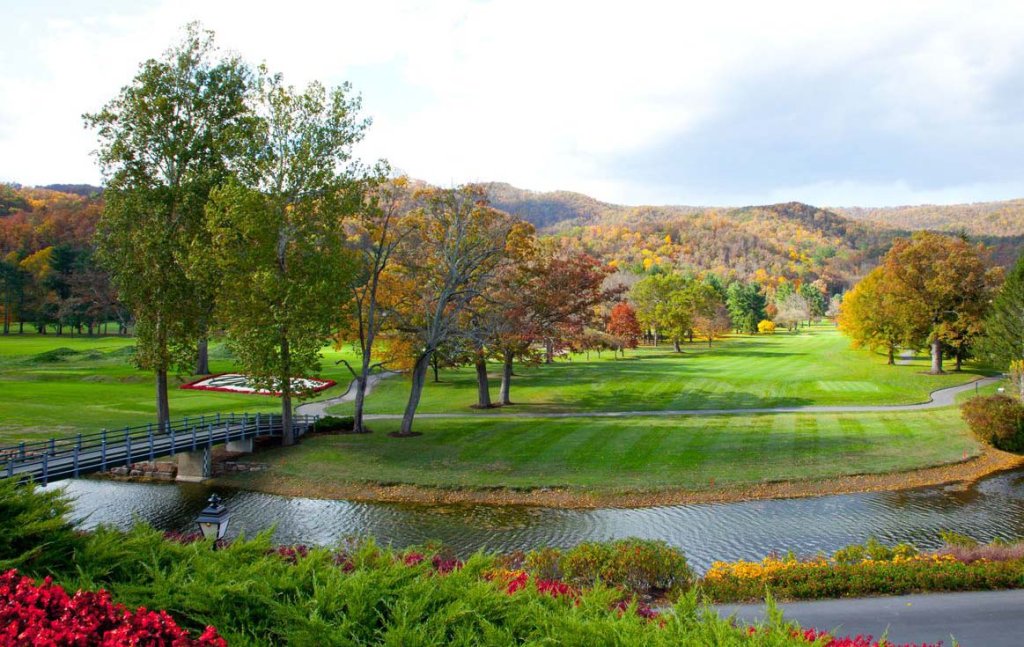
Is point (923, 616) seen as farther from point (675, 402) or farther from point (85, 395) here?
point (85, 395)

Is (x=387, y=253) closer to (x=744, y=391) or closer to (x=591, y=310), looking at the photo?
(x=591, y=310)

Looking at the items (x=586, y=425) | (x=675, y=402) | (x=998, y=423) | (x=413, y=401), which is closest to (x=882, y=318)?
(x=675, y=402)

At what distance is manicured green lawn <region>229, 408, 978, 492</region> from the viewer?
91.0 feet

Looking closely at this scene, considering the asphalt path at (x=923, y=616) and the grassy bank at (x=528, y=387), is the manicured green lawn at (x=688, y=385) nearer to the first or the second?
the grassy bank at (x=528, y=387)

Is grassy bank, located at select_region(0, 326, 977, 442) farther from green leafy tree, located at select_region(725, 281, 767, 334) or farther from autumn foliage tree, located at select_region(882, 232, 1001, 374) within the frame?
green leafy tree, located at select_region(725, 281, 767, 334)

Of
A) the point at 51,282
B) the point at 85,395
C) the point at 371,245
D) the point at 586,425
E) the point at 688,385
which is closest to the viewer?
the point at 371,245

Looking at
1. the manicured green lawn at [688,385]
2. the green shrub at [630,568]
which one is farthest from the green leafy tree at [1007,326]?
the green shrub at [630,568]

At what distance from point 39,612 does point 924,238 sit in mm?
68595

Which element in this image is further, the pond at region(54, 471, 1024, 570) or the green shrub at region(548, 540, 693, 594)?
the pond at region(54, 471, 1024, 570)

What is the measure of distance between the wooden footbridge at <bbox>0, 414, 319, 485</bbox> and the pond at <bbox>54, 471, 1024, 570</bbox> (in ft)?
5.67

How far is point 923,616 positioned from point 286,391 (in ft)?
86.7

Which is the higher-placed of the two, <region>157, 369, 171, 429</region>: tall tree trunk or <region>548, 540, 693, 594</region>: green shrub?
<region>157, 369, 171, 429</region>: tall tree trunk

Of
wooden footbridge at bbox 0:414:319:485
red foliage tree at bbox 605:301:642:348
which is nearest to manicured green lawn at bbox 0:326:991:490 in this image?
wooden footbridge at bbox 0:414:319:485

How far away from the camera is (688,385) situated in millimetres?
53562
